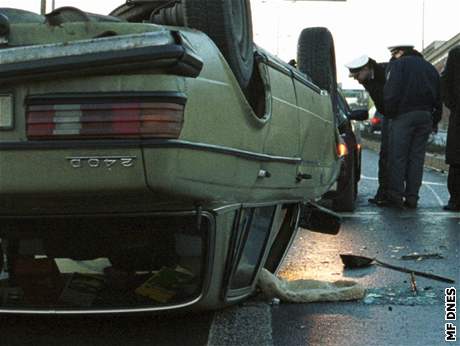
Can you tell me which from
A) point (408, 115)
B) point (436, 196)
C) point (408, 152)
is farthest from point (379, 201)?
point (436, 196)

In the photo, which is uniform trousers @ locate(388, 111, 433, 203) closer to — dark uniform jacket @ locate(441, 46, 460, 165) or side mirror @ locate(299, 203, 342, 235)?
dark uniform jacket @ locate(441, 46, 460, 165)

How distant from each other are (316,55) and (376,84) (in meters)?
4.43

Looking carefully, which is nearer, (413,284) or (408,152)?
(413,284)

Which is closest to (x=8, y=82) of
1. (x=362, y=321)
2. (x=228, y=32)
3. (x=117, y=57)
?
(x=117, y=57)

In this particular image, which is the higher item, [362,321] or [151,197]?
[151,197]

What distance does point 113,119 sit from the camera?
3014 millimetres

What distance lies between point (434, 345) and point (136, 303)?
1329 millimetres

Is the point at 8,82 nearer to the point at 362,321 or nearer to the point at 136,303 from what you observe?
the point at 136,303

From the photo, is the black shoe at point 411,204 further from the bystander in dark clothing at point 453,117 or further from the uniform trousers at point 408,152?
the bystander in dark clothing at point 453,117

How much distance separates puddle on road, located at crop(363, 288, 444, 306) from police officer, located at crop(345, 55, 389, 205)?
5275 millimetres

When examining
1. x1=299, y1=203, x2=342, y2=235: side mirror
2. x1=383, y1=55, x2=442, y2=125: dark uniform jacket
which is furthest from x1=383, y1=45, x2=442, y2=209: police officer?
x1=299, y1=203, x2=342, y2=235: side mirror

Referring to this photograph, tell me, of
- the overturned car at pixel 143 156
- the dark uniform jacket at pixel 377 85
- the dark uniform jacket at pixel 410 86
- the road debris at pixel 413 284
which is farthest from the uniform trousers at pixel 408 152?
the overturned car at pixel 143 156

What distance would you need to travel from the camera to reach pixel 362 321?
405 cm

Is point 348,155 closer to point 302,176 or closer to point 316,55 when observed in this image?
point 316,55
